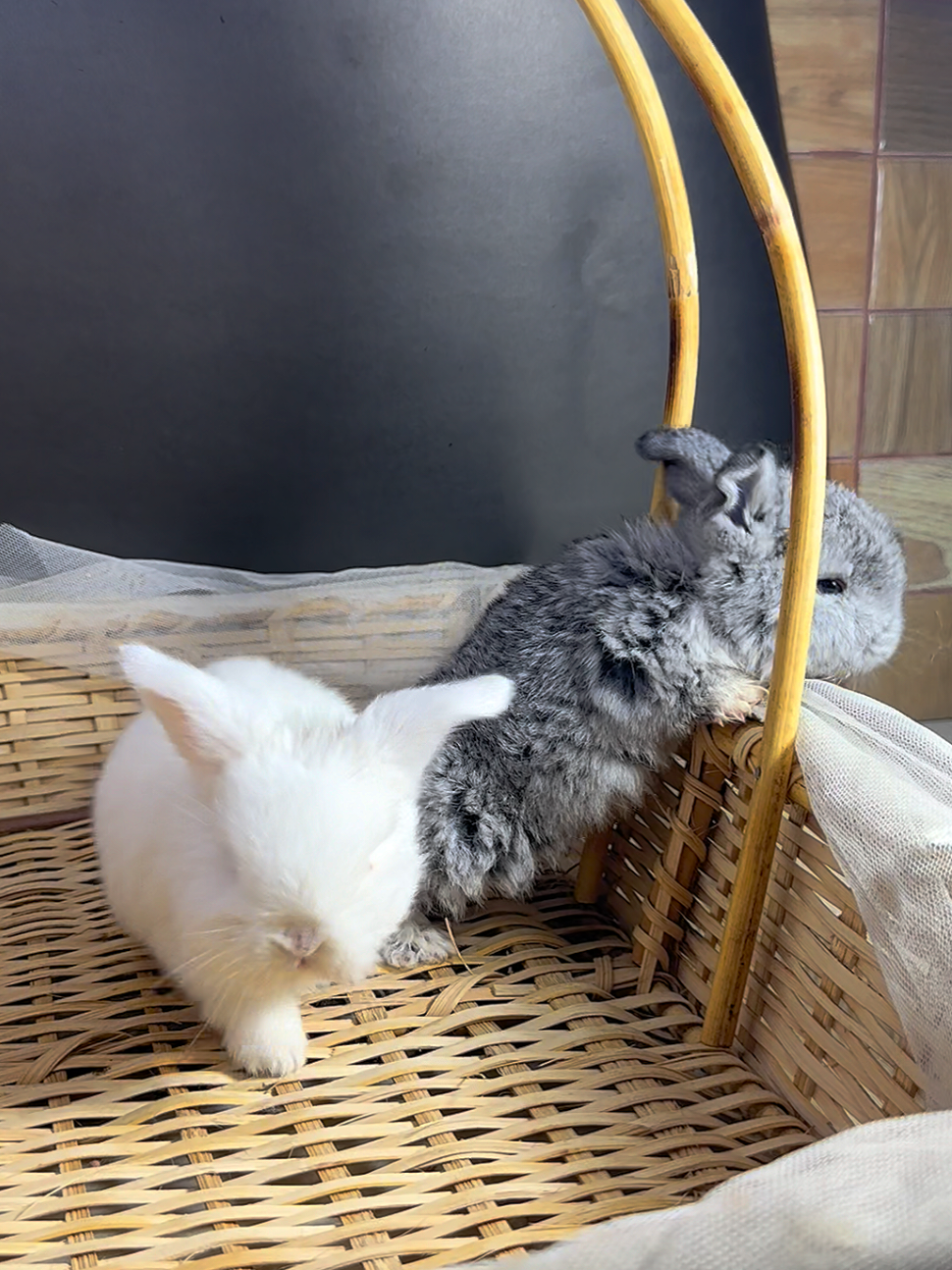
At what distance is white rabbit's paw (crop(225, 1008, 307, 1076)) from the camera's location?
1.19 metres

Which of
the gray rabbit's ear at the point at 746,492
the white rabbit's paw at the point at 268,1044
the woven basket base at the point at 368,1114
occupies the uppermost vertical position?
the gray rabbit's ear at the point at 746,492

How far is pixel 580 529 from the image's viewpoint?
2109mm

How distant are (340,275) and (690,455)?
2.53 ft

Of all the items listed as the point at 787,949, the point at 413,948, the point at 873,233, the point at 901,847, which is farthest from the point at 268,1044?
the point at 873,233

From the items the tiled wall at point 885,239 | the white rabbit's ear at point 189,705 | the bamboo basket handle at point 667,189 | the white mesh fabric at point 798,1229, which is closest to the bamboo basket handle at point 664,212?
the bamboo basket handle at point 667,189

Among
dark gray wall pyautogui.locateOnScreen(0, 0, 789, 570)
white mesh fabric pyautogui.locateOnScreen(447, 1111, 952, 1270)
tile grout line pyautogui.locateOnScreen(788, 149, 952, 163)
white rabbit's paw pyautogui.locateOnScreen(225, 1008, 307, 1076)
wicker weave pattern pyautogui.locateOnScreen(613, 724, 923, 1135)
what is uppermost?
tile grout line pyautogui.locateOnScreen(788, 149, 952, 163)

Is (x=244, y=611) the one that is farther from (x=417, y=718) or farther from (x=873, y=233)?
(x=873, y=233)

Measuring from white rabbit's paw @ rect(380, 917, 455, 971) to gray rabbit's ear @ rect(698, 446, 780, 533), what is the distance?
63 centimetres

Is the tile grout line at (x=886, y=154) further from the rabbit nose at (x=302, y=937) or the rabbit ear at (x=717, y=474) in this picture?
the rabbit nose at (x=302, y=937)

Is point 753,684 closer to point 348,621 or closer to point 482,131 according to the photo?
point 348,621

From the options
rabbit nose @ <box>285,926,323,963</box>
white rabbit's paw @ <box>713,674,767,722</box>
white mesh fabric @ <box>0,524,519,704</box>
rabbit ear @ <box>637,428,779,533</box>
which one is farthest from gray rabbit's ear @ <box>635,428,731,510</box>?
rabbit nose @ <box>285,926,323,963</box>

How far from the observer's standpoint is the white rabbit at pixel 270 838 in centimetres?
97

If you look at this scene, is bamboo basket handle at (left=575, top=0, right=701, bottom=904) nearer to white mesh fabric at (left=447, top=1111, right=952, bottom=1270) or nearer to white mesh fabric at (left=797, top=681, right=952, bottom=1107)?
white mesh fabric at (left=797, top=681, right=952, bottom=1107)

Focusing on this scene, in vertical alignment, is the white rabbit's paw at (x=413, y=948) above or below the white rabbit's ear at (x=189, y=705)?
below
